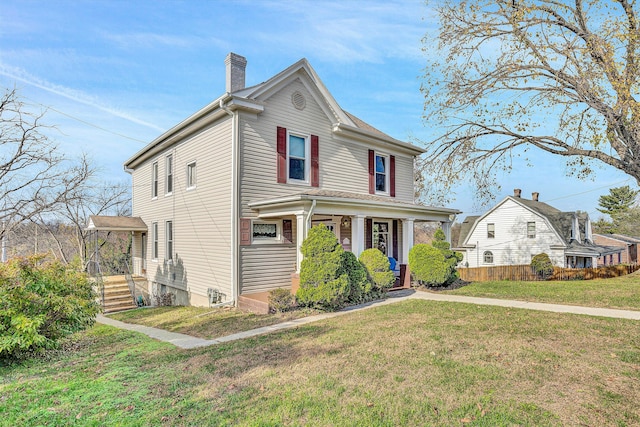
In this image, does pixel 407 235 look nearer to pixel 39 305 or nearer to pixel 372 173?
pixel 372 173

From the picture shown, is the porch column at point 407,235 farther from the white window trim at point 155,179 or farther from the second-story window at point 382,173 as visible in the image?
the white window trim at point 155,179

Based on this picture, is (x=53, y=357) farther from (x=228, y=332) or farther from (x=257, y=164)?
(x=257, y=164)

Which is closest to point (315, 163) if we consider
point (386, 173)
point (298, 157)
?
point (298, 157)

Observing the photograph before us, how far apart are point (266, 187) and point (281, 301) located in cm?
389

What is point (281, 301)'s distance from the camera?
9.15 m

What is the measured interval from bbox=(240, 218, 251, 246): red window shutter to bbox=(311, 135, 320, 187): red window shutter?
9.53 ft

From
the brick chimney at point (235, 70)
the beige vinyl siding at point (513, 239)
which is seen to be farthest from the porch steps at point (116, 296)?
the beige vinyl siding at point (513, 239)

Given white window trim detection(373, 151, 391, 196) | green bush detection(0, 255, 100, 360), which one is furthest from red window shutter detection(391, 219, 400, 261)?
green bush detection(0, 255, 100, 360)

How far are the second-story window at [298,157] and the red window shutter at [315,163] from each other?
22 cm

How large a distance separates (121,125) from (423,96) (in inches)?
654

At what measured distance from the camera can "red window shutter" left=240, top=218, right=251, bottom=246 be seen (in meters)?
10.7

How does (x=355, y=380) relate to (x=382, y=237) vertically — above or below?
below

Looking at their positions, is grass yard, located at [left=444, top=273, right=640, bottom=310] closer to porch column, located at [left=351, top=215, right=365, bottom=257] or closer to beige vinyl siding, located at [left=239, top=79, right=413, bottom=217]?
porch column, located at [left=351, top=215, right=365, bottom=257]

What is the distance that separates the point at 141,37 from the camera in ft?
37.3
